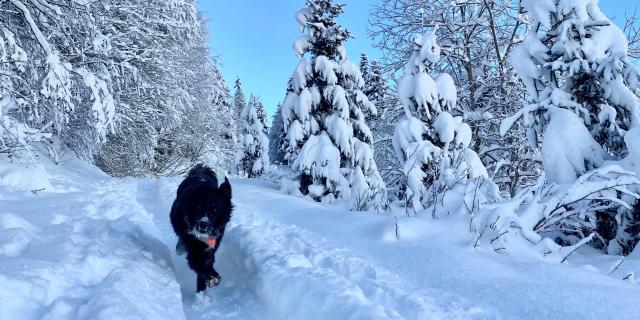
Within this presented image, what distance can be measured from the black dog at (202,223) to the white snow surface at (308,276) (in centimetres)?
26

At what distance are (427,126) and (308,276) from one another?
5993 mm

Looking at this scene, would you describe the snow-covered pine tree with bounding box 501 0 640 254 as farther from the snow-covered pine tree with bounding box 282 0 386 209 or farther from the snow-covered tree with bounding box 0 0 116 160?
the snow-covered tree with bounding box 0 0 116 160

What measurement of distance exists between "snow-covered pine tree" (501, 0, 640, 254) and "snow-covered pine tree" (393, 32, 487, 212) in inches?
90.1

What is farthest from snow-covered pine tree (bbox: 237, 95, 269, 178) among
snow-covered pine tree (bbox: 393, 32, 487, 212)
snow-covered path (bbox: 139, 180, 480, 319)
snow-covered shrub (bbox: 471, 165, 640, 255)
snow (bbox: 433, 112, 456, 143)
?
snow-covered shrub (bbox: 471, 165, 640, 255)

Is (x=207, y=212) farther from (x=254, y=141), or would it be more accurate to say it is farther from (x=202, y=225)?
(x=254, y=141)

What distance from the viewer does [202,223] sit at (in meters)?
5.00

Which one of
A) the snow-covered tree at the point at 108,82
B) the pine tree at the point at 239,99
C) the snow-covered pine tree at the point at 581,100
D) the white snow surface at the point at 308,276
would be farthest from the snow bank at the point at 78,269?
the pine tree at the point at 239,99

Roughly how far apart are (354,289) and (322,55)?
12.2 metres

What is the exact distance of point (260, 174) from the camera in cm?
3212

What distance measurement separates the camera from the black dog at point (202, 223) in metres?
4.98

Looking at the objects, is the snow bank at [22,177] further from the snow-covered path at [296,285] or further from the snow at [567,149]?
the snow at [567,149]

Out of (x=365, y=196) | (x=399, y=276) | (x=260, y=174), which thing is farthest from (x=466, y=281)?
(x=260, y=174)

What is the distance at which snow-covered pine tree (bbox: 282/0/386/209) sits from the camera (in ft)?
46.2

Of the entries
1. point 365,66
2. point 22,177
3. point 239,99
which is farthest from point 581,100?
point 239,99
